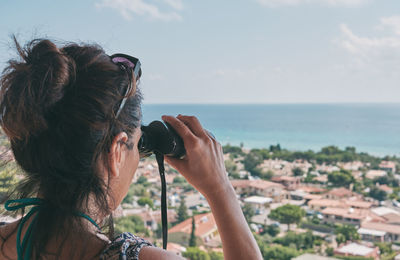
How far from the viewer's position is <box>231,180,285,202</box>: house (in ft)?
9.13

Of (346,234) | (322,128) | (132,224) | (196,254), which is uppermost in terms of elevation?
(322,128)

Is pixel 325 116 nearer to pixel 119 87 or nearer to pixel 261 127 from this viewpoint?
pixel 261 127

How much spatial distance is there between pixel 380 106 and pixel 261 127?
1188mm

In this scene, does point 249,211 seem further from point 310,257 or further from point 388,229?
point 388,229

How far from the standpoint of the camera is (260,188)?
9.41 ft

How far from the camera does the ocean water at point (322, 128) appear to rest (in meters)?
3.07

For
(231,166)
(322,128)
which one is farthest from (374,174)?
(322,128)

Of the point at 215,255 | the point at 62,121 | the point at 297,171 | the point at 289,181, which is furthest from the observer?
the point at 297,171

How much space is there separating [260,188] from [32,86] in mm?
2545

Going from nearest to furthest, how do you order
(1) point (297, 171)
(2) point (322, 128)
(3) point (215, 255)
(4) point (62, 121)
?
(4) point (62, 121), (3) point (215, 255), (1) point (297, 171), (2) point (322, 128)

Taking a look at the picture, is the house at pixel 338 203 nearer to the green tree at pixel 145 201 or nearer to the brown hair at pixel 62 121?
the green tree at pixel 145 201

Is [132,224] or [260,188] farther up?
[260,188]

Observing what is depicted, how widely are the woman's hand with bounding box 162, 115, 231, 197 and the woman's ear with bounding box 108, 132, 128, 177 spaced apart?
0.09 m

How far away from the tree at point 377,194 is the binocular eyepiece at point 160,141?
101 inches
